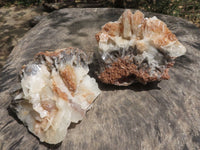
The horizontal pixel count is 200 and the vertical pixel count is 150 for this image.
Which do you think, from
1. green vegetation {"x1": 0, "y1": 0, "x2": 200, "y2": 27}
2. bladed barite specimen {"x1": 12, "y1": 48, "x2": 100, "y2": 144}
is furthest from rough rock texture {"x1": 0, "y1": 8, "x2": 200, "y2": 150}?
green vegetation {"x1": 0, "y1": 0, "x2": 200, "y2": 27}

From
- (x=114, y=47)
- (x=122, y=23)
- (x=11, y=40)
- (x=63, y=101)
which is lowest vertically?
(x=11, y=40)

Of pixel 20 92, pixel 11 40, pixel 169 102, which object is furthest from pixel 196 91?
pixel 11 40

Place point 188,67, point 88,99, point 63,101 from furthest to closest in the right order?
point 188,67 → point 88,99 → point 63,101

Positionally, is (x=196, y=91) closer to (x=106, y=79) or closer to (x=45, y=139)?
(x=106, y=79)

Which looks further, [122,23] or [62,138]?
[122,23]

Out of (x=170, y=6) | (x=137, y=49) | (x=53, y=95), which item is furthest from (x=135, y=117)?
(x=170, y=6)

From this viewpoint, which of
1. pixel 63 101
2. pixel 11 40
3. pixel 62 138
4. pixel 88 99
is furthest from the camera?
pixel 11 40

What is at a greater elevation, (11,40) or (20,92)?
(20,92)

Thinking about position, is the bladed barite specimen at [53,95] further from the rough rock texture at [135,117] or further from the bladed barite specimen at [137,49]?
the bladed barite specimen at [137,49]
